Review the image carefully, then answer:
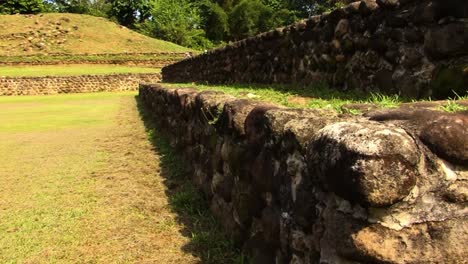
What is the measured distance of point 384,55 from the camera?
12.3 feet

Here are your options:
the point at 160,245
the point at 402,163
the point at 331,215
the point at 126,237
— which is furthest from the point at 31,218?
the point at 402,163

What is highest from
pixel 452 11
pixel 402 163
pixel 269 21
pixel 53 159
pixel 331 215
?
pixel 269 21

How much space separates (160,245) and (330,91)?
2092 millimetres

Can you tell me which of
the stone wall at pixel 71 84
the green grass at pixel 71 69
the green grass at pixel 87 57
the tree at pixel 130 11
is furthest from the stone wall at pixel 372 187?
the tree at pixel 130 11

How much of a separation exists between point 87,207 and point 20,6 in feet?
195

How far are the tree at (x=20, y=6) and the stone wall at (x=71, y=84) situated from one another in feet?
105

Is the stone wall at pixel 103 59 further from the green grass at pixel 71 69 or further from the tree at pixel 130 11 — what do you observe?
the tree at pixel 130 11

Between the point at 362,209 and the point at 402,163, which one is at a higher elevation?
the point at 402,163

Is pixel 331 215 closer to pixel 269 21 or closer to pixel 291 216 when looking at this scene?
pixel 291 216

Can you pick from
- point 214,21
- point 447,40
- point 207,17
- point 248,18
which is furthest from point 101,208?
point 207,17

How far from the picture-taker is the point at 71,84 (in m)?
29.2

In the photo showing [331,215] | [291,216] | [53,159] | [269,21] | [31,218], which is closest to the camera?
[331,215]

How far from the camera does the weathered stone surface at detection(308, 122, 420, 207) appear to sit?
4.92ft

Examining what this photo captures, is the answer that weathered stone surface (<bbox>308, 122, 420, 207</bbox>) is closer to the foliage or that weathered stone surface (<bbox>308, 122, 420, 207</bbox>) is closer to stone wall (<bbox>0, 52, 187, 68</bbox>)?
stone wall (<bbox>0, 52, 187, 68</bbox>)
